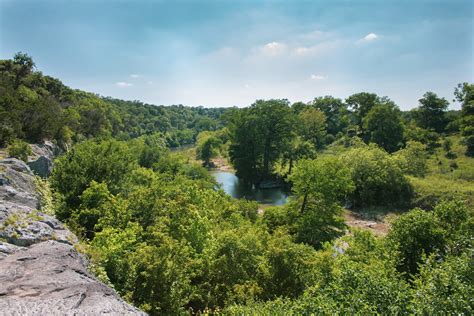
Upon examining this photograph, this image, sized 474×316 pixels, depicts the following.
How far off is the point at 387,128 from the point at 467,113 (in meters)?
12.4

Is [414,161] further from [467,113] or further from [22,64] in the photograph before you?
[22,64]

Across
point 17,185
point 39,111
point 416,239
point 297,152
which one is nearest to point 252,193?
point 297,152

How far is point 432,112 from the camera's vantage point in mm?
60406

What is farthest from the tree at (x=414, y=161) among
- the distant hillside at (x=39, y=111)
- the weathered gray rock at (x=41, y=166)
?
the distant hillside at (x=39, y=111)

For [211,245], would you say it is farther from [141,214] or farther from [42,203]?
[42,203]

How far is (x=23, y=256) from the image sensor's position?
781 centimetres

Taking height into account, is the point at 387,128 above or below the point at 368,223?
above

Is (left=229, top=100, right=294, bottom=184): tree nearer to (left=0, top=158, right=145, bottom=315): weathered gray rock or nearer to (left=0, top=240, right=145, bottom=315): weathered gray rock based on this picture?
(left=0, top=158, right=145, bottom=315): weathered gray rock

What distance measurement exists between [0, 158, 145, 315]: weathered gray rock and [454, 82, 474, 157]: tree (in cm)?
5553

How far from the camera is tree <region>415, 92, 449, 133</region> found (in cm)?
5949

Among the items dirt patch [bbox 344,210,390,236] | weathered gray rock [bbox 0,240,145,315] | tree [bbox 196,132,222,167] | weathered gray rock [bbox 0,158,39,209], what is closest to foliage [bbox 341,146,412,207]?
dirt patch [bbox 344,210,390,236]

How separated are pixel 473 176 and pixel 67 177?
1823 inches

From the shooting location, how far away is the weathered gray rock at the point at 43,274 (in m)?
6.17

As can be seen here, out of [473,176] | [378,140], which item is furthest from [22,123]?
[378,140]
